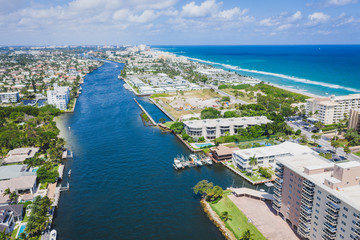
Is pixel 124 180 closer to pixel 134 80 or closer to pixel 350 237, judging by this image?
pixel 350 237

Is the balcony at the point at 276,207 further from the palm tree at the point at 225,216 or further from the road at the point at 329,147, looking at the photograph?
the road at the point at 329,147

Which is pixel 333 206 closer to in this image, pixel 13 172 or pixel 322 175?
pixel 322 175

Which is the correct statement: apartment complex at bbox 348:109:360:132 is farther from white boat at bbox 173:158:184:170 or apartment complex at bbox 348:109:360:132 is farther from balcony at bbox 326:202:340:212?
balcony at bbox 326:202:340:212

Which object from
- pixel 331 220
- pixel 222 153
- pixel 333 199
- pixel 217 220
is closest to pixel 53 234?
pixel 217 220

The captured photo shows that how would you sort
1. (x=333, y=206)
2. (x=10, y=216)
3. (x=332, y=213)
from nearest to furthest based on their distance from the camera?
(x=333, y=206), (x=332, y=213), (x=10, y=216)

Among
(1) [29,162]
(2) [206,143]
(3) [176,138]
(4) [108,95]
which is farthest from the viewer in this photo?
(4) [108,95]

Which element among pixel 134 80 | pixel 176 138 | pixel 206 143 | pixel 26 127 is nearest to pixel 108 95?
pixel 134 80
